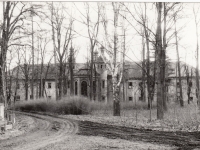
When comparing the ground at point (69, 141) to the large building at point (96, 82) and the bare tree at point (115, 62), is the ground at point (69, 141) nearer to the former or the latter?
the bare tree at point (115, 62)

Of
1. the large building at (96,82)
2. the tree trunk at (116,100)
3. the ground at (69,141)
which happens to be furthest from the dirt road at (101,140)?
the large building at (96,82)

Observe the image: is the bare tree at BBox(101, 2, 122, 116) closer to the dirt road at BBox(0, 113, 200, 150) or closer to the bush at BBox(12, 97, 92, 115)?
the bush at BBox(12, 97, 92, 115)

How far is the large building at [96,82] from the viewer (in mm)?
22078

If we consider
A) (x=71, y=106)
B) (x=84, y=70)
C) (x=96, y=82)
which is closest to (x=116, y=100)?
(x=71, y=106)

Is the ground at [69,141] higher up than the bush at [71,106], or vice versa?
the bush at [71,106]

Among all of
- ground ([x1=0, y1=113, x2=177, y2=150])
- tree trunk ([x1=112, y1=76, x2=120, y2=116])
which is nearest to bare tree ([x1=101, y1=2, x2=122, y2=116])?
tree trunk ([x1=112, y1=76, x2=120, y2=116])

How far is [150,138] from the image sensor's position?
26.7 ft

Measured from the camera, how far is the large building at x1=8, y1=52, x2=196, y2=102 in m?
22.1

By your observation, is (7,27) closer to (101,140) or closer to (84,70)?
(101,140)

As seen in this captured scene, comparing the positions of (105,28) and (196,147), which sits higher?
(105,28)

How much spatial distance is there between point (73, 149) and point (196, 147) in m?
3.21

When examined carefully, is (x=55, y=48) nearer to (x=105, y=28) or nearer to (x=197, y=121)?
(x=105, y=28)

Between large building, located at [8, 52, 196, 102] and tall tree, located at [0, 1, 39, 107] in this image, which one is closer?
tall tree, located at [0, 1, 39, 107]

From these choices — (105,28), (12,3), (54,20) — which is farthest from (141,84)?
(12,3)
